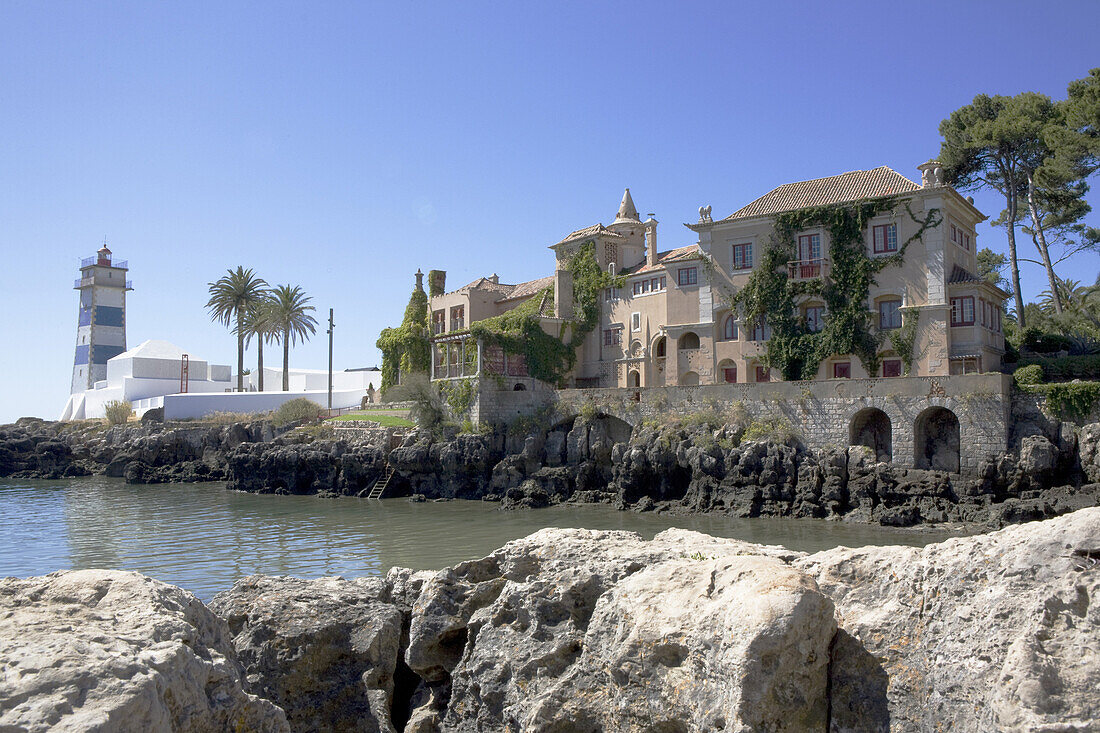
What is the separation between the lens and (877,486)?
3228cm

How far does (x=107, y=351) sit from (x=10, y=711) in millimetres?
100122

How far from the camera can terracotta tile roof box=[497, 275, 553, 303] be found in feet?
187

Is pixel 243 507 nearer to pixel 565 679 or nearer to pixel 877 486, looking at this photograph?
pixel 877 486

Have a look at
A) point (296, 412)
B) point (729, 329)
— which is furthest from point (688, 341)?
point (296, 412)

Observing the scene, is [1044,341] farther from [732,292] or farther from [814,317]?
[732,292]

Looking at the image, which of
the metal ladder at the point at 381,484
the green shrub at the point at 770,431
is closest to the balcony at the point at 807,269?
the green shrub at the point at 770,431

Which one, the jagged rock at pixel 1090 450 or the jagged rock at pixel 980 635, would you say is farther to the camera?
the jagged rock at pixel 1090 450

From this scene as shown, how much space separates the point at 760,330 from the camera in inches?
1705

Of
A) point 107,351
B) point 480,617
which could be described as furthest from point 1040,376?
point 107,351

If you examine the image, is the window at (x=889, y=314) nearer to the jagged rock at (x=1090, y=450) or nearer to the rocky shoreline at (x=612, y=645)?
the jagged rock at (x=1090, y=450)

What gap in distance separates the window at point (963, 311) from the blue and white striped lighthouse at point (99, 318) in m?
85.0

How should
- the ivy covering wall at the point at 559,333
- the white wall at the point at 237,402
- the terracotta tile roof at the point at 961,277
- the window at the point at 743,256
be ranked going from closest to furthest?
the terracotta tile roof at the point at 961,277 → the window at the point at 743,256 → the ivy covering wall at the point at 559,333 → the white wall at the point at 237,402

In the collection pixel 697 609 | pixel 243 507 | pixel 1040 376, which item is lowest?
pixel 243 507

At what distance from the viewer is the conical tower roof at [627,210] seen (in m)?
57.0
